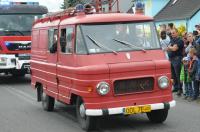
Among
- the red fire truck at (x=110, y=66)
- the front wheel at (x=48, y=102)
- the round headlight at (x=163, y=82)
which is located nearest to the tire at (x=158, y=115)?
the red fire truck at (x=110, y=66)

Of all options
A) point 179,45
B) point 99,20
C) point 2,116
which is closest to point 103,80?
point 99,20

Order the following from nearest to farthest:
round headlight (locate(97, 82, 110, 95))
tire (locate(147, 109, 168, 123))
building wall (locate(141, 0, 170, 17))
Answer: round headlight (locate(97, 82, 110, 95)), tire (locate(147, 109, 168, 123)), building wall (locate(141, 0, 170, 17))

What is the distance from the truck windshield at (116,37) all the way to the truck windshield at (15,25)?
10.1 m

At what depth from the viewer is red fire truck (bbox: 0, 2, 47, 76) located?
19.4 m

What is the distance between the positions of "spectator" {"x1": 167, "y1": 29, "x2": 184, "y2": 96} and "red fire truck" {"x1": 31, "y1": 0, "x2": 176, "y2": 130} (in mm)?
4460

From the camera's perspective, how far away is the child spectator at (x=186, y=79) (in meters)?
14.1

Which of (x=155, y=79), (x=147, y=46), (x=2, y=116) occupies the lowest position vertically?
(x=2, y=116)

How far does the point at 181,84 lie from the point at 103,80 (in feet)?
20.4

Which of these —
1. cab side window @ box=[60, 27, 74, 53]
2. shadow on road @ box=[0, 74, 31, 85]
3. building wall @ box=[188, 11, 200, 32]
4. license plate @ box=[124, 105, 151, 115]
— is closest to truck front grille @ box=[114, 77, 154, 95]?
license plate @ box=[124, 105, 151, 115]

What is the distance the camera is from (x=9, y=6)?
2022 centimetres

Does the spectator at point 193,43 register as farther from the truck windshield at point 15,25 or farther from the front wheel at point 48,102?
the truck windshield at point 15,25

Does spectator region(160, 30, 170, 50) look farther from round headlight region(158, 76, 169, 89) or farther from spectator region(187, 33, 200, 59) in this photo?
round headlight region(158, 76, 169, 89)

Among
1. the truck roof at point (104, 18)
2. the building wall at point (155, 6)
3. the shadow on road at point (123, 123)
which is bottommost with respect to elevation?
the shadow on road at point (123, 123)

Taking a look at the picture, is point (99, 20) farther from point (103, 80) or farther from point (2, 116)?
point (2, 116)
